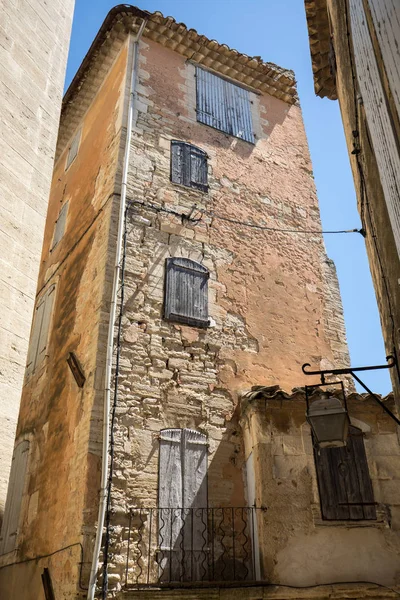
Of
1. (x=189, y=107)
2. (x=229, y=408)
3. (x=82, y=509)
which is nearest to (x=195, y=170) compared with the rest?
(x=189, y=107)

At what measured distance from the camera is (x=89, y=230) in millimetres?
11172

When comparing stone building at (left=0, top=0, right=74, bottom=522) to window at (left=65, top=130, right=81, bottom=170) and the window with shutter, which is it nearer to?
the window with shutter

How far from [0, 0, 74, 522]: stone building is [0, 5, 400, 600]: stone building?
2.81m

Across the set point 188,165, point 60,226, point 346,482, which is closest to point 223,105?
point 188,165

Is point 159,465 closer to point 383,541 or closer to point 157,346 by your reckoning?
point 157,346

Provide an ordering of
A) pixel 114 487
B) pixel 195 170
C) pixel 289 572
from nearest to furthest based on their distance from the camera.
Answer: pixel 289 572
pixel 114 487
pixel 195 170

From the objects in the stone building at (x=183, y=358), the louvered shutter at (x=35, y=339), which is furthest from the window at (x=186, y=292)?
the louvered shutter at (x=35, y=339)

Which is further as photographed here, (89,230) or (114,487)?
(89,230)

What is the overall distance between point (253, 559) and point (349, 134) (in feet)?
20.5

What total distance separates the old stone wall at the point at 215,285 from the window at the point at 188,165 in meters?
0.19

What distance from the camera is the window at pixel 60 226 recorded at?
42.2 ft

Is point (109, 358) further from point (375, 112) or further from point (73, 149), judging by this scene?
point (73, 149)

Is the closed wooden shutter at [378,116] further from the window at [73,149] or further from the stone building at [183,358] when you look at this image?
the window at [73,149]

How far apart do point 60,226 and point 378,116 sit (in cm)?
919
